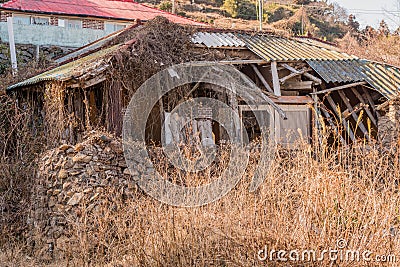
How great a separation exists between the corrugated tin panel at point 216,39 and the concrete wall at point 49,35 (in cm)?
833

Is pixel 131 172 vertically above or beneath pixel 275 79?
beneath

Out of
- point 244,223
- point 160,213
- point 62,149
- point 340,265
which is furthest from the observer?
point 62,149

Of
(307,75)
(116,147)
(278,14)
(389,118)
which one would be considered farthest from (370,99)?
(278,14)

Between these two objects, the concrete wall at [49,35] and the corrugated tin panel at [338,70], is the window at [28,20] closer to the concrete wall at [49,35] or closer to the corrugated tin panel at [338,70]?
the concrete wall at [49,35]

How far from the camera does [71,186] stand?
859cm

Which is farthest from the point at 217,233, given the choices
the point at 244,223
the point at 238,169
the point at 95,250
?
the point at 95,250

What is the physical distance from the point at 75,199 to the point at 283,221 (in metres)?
4.47

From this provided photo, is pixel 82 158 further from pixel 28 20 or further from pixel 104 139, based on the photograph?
pixel 28 20

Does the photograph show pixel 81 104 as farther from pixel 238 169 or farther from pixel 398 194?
pixel 398 194

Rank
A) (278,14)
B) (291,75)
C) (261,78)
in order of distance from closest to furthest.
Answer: (291,75) → (261,78) → (278,14)

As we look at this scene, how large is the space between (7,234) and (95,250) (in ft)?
8.18

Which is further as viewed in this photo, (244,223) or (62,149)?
(62,149)

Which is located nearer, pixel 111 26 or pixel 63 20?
pixel 63 20

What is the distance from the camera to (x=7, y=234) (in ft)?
28.4
